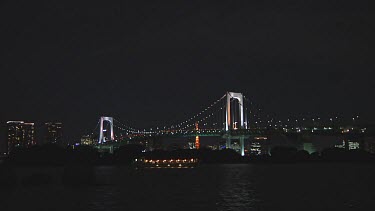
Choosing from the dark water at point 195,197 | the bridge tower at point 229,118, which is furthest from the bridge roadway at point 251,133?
the dark water at point 195,197

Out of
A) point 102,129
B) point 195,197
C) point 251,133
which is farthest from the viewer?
point 102,129

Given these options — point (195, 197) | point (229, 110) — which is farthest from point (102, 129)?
point (195, 197)

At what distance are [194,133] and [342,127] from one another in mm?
19375

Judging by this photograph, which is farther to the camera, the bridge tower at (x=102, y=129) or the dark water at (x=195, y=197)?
the bridge tower at (x=102, y=129)

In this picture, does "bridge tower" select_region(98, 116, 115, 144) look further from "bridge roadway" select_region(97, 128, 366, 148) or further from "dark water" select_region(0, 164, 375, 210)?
"dark water" select_region(0, 164, 375, 210)

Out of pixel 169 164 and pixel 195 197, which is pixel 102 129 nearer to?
pixel 169 164

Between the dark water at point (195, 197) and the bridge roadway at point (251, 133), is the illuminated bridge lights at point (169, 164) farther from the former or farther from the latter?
the dark water at point (195, 197)

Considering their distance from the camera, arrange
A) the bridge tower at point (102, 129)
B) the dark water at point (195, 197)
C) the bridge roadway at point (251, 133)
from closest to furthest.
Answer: the dark water at point (195, 197)
the bridge roadway at point (251, 133)
the bridge tower at point (102, 129)

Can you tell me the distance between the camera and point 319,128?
7688 cm

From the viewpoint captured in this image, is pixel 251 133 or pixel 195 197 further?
pixel 251 133

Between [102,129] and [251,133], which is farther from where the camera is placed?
[102,129]

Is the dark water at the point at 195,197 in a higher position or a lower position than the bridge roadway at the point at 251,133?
lower

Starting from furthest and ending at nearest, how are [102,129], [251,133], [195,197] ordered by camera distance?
Result: [102,129] → [251,133] → [195,197]

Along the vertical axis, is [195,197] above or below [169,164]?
below
